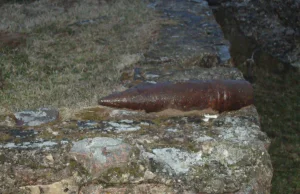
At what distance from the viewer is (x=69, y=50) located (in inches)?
208

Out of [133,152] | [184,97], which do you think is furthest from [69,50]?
[133,152]

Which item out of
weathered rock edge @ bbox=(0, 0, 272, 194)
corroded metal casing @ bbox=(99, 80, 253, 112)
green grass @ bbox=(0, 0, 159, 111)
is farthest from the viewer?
green grass @ bbox=(0, 0, 159, 111)

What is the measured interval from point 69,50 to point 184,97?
2655mm

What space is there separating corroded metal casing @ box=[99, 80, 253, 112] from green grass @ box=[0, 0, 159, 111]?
0.36m

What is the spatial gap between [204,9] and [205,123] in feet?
12.8

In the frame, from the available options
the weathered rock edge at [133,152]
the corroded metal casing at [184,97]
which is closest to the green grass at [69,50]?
the corroded metal casing at [184,97]

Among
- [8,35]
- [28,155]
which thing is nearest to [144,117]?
[28,155]

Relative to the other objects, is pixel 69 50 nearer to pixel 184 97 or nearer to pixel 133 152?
pixel 184 97

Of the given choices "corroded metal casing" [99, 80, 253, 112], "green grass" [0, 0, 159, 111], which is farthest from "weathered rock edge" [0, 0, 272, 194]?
"green grass" [0, 0, 159, 111]

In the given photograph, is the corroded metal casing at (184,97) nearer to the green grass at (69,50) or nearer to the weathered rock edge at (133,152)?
the weathered rock edge at (133,152)

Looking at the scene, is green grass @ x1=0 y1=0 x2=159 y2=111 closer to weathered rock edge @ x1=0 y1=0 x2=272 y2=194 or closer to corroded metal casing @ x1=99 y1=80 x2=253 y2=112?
corroded metal casing @ x1=99 y1=80 x2=253 y2=112

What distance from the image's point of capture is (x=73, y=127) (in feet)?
9.02

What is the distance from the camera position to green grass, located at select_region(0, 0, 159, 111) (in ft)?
13.1

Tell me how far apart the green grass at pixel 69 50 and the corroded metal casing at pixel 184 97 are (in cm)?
36
